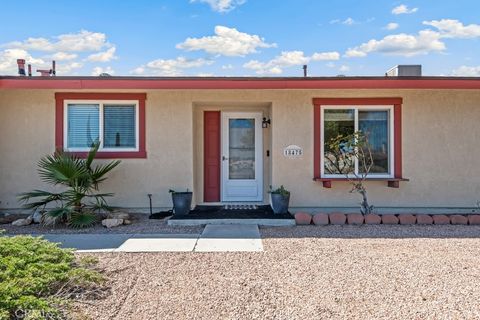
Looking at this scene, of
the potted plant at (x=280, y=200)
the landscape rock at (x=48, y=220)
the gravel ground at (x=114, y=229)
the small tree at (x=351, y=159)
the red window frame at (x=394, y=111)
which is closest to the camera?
the gravel ground at (x=114, y=229)

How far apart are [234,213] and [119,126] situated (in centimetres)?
325

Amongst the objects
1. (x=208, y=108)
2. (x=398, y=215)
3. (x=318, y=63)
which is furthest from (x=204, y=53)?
(x=398, y=215)

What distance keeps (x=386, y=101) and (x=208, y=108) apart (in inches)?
163

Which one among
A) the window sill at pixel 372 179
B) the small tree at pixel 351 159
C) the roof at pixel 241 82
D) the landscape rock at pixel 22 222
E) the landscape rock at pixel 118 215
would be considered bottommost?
the landscape rock at pixel 22 222

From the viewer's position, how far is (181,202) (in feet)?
26.5

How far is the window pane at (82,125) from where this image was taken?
8539 millimetres

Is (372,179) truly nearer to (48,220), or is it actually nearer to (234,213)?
(234,213)

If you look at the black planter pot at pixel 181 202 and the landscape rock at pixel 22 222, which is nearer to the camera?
the landscape rock at pixel 22 222

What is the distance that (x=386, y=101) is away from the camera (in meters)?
8.51

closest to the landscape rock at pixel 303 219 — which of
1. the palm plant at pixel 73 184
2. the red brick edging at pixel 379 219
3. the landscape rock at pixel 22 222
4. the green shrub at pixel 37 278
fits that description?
the red brick edging at pixel 379 219

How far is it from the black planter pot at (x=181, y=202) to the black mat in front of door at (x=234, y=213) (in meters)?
0.16

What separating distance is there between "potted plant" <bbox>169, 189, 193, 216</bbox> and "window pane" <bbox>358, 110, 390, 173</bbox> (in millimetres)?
3914

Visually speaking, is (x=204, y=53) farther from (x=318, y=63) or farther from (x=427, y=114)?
(x=427, y=114)

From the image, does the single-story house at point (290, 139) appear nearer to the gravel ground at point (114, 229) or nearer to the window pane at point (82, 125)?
the window pane at point (82, 125)
